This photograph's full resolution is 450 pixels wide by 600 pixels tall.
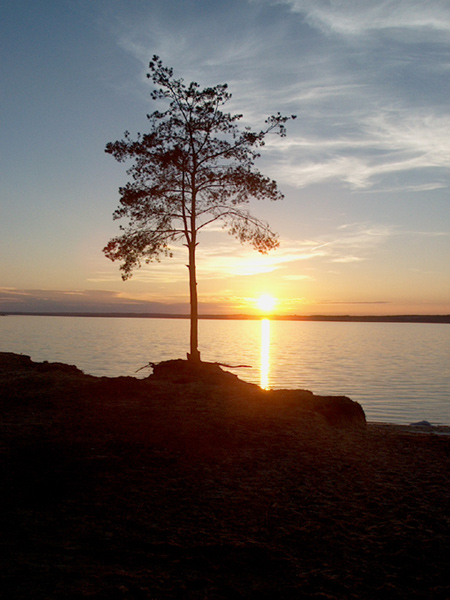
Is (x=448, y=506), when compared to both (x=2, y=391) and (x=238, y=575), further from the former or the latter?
(x=2, y=391)

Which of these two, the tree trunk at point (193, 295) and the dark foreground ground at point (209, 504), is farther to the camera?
the tree trunk at point (193, 295)

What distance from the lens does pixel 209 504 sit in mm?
6363

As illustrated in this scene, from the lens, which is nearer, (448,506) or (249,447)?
(448,506)

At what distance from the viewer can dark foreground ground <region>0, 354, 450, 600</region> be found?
450 cm

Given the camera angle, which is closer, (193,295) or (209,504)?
(209,504)

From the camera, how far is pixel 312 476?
779 centimetres

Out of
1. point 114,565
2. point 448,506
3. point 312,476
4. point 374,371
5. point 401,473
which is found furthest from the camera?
point 374,371

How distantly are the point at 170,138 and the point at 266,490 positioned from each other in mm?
16349

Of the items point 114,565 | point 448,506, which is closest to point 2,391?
point 114,565

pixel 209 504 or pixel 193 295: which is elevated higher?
pixel 193 295

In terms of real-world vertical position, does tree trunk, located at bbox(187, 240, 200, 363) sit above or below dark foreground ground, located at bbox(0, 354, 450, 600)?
above

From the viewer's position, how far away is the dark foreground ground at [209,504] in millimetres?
4500

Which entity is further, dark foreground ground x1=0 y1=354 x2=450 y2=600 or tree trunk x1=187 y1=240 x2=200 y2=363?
tree trunk x1=187 y1=240 x2=200 y2=363

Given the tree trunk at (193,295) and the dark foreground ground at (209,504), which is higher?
the tree trunk at (193,295)
